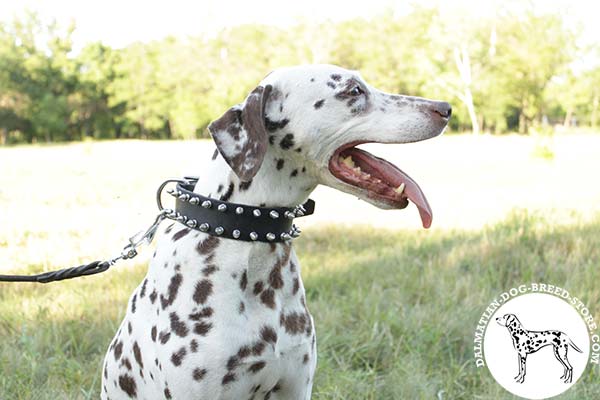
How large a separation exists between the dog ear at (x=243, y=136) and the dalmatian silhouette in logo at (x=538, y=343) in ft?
8.29

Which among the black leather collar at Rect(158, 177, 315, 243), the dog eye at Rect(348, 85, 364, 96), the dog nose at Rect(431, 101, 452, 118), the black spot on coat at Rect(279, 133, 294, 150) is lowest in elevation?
the black leather collar at Rect(158, 177, 315, 243)

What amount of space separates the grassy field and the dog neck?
5.28ft

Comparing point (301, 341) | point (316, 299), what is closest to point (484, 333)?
point (316, 299)

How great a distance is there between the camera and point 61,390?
3443 mm

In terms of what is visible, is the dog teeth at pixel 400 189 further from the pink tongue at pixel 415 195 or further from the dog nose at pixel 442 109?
the dog nose at pixel 442 109

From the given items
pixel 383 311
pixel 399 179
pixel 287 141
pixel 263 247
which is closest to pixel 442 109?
pixel 399 179

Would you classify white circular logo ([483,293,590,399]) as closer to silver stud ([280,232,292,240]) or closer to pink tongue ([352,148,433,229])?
pink tongue ([352,148,433,229])

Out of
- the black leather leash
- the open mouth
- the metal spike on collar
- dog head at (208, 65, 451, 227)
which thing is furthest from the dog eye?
the metal spike on collar

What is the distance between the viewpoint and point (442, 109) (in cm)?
238

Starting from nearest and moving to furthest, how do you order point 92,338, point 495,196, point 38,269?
point 92,338 < point 38,269 < point 495,196

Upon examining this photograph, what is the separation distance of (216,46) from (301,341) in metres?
49.7

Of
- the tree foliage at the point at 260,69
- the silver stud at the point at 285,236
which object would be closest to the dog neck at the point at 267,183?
the silver stud at the point at 285,236

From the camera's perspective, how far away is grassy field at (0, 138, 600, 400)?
12.1ft

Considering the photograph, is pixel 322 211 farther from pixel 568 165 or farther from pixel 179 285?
pixel 568 165
